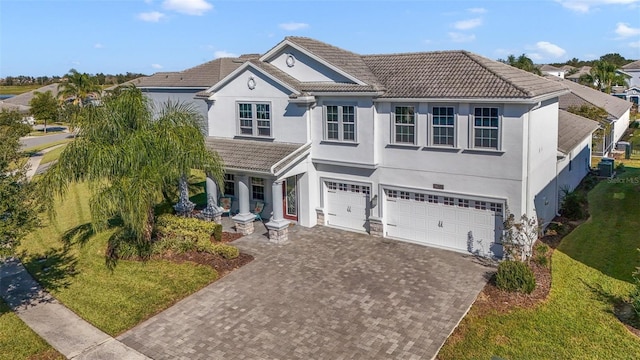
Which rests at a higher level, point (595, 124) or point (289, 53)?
point (289, 53)

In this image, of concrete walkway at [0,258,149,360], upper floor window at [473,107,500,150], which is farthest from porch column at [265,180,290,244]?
upper floor window at [473,107,500,150]

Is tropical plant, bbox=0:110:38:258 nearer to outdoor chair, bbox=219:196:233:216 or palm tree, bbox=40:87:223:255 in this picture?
palm tree, bbox=40:87:223:255

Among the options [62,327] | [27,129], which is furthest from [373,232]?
[27,129]

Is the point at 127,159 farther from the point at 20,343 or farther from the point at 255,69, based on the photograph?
the point at 255,69

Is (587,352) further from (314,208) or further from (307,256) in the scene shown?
(314,208)

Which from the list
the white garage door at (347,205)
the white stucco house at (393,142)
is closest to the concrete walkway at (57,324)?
the white stucco house at (393,142)

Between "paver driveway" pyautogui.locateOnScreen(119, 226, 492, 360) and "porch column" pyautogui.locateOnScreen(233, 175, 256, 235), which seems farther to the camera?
"porch column" pyautogui.locateOnScreen(233, 175, 256, 235)
